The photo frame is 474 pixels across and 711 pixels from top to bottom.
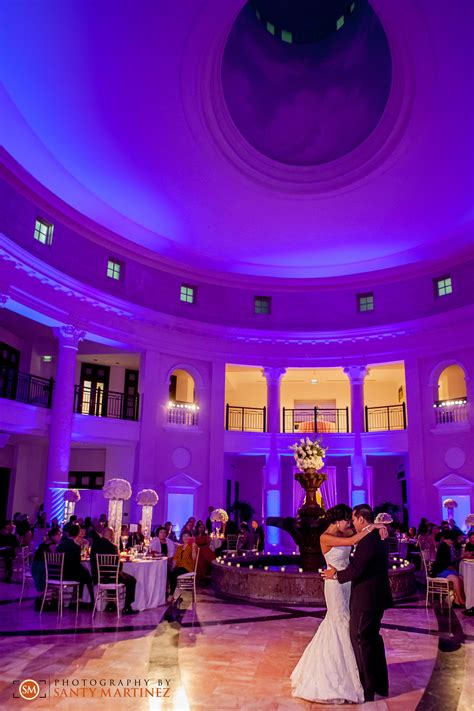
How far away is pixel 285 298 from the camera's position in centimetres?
2105

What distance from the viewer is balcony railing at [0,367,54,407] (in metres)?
17.9

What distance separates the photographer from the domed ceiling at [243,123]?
12.5 m

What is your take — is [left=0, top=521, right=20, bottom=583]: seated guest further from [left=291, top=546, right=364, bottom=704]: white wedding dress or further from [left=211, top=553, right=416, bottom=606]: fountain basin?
[left=291, top=546, right=364, bottom=704]: white wedding dress

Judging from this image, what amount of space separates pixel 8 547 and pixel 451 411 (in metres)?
13.5

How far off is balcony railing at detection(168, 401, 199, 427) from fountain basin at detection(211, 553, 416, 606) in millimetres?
8660

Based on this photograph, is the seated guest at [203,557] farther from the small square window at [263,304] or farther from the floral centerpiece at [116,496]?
the small square window at [263,304]

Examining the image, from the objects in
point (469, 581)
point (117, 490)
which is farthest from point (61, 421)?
point (469, 581)

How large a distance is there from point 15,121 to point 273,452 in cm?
1301

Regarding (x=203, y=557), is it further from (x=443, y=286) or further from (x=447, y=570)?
(x=443, y=286)

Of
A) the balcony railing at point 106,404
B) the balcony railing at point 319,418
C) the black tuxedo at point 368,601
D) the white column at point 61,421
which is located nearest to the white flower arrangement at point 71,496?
the white column at point 61,421

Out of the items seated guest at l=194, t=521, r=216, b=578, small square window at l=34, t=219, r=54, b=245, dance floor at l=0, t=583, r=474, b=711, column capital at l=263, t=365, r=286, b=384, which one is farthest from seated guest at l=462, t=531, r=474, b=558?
small square window at l=34, t=219, r=54, b=245

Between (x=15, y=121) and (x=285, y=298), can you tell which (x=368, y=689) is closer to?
(x=15, y=121)

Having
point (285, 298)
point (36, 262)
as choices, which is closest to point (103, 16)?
point (36, 262)

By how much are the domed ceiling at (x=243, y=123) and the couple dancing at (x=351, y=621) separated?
39.2 ft
